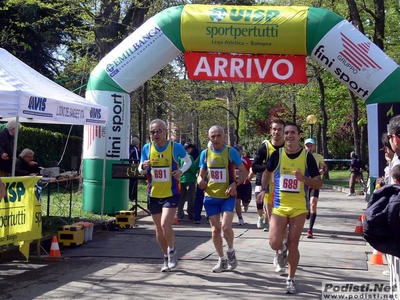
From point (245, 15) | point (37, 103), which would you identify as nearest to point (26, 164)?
point (37, 103)

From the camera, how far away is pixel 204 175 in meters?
9.05

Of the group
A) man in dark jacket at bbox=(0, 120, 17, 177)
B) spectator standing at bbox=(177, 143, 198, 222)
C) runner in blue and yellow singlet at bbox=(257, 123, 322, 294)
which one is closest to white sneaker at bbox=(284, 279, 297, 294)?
runner in blue and yellow singlet at bbox=(257, 123, 322, 294)

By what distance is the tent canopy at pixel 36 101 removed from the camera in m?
9.36

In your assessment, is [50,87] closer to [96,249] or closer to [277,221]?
[96,249]

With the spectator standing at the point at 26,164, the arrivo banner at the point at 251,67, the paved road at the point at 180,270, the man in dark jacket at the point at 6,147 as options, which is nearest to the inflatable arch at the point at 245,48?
the arrivo banner at the point at 251,67

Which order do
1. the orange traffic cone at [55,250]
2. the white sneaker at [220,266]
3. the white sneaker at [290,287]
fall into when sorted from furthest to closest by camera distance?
the orange traffic cone at [55,250]
the white sneaker at [220,266]
the white sneaker at [290,287]

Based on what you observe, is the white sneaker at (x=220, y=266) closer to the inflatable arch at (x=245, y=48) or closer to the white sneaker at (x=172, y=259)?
the white sneaker at (x=172, y=259)

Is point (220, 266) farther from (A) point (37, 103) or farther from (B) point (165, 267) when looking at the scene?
(A) point (37, 103)

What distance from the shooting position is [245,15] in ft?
43.1

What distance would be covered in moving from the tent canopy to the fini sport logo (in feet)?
10.2

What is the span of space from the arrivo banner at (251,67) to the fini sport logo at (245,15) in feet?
2.46

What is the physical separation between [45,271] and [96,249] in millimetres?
1995

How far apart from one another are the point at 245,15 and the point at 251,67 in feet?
3.53

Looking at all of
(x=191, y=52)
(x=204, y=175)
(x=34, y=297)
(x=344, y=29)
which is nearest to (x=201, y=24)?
(x=191, y=52)
